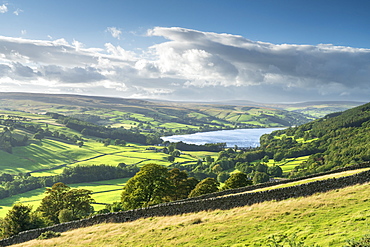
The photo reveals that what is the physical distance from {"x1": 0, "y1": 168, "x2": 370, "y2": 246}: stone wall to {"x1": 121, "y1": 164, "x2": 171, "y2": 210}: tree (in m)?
13.8

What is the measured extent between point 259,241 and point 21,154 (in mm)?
199321

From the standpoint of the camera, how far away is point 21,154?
7229 inches

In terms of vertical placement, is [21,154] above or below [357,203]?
below

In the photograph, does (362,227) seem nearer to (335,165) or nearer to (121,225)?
(121,225)

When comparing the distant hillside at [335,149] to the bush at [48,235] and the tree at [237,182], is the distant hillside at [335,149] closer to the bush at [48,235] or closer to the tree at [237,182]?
the tree at [237,182]

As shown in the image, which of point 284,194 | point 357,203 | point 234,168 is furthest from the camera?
point 234,168

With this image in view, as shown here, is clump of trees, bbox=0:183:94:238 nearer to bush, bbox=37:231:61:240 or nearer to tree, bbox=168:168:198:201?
bush, bbox=37:231:61:240

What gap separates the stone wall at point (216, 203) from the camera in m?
24.2

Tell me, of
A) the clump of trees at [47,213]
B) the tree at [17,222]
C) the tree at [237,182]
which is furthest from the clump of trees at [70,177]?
the tree at [237,182]

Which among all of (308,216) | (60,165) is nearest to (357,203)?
(308,216)

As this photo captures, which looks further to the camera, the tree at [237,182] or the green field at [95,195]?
the green field at [95,195]

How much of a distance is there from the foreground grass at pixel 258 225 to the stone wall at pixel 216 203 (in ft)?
2.69

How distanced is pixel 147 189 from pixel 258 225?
100ft

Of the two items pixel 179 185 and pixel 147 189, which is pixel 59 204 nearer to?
pixel 147 189
